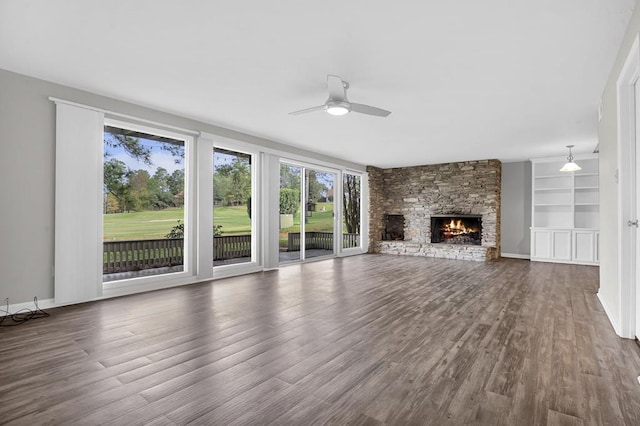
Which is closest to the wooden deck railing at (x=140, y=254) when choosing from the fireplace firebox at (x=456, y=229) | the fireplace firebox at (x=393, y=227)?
the fireplace firebox at (x=393, y=227)

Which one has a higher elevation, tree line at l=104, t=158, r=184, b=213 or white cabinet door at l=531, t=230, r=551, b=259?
tree line at l=104, t=158, r=184, b=213

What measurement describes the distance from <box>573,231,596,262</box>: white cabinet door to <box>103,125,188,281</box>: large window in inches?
322

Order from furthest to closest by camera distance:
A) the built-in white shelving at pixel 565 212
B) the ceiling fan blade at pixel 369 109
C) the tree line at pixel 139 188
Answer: the built-in white shelving at pixel 565 212 < the tree line at pixel 139 188 < the ceiling fan blade at pixel 369 109

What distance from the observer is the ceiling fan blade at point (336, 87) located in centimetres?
319

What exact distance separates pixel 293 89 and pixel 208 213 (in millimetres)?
2550

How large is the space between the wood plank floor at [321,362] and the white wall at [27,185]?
0.52 metres

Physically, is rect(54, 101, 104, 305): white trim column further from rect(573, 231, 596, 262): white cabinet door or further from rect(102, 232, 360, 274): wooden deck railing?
rect(573, 231, 596, 262): white cabinet door

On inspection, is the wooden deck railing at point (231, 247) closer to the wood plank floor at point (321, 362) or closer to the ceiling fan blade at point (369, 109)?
the wood plank floor at point (321, 362)

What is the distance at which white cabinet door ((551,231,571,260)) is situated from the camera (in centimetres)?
761

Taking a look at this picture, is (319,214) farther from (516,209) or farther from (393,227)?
(516,209)

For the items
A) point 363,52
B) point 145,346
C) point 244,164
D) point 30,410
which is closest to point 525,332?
point 363,52

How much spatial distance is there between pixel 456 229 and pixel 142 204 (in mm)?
7756

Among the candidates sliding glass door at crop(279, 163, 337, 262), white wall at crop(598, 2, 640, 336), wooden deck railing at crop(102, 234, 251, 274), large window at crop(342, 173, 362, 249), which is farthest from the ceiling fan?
large window at crop(342, 173, 362, 249)

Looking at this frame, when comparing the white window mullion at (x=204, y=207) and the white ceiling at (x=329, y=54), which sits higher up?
the white ceiling at (x=329, y=54)
